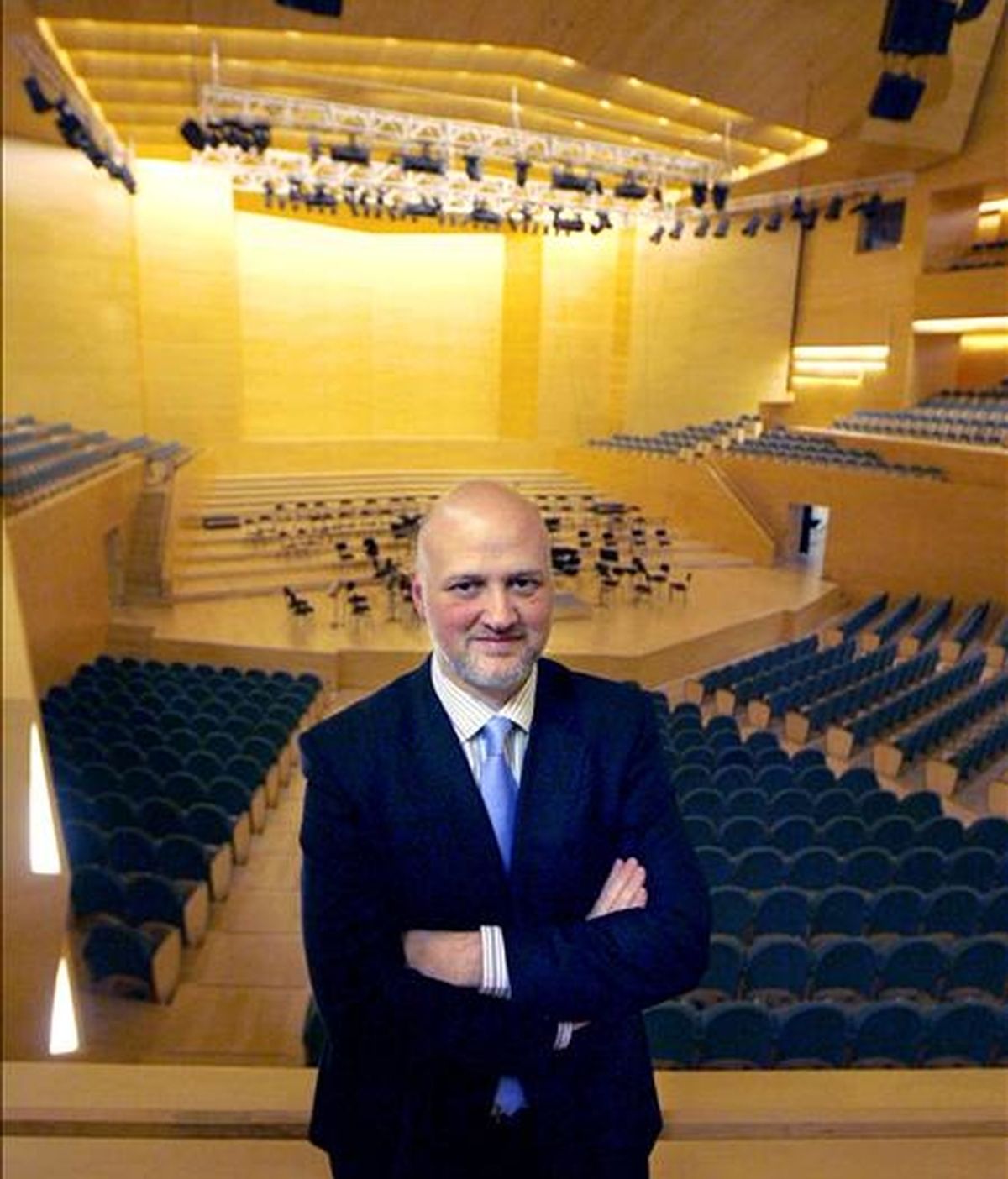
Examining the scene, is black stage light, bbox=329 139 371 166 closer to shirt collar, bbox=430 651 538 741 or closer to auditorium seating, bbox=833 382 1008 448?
Answer: auditorium seating, bbox=833 382 1008 448

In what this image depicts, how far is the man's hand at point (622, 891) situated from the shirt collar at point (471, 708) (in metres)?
0.26

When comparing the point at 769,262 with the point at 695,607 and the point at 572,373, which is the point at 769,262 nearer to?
the point at 572,373

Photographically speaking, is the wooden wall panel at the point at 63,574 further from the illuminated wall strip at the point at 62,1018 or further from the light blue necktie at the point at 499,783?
the light blue necktie at the point at 499,783

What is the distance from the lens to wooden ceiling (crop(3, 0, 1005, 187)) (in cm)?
764

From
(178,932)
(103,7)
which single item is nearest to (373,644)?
(178,932)

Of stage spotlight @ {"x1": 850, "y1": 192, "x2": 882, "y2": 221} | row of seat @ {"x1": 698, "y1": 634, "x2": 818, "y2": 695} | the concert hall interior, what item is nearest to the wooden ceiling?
the concert hall interior

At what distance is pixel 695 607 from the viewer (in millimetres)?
11336

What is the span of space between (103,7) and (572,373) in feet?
49.7

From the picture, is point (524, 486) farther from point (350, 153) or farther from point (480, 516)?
point (480, 516)

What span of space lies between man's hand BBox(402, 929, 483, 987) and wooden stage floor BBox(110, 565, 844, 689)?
687 cm

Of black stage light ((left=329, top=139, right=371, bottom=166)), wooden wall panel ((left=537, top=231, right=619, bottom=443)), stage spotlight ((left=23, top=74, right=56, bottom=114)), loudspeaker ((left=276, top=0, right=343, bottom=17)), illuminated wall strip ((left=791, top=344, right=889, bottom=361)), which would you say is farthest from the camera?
wooden wall panel ((left=537, top=231, right=619, bottom=443))

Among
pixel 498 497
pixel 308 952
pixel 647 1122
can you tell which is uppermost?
pixel 498 497

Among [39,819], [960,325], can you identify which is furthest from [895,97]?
[960,325]

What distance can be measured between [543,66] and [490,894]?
1182 cm
